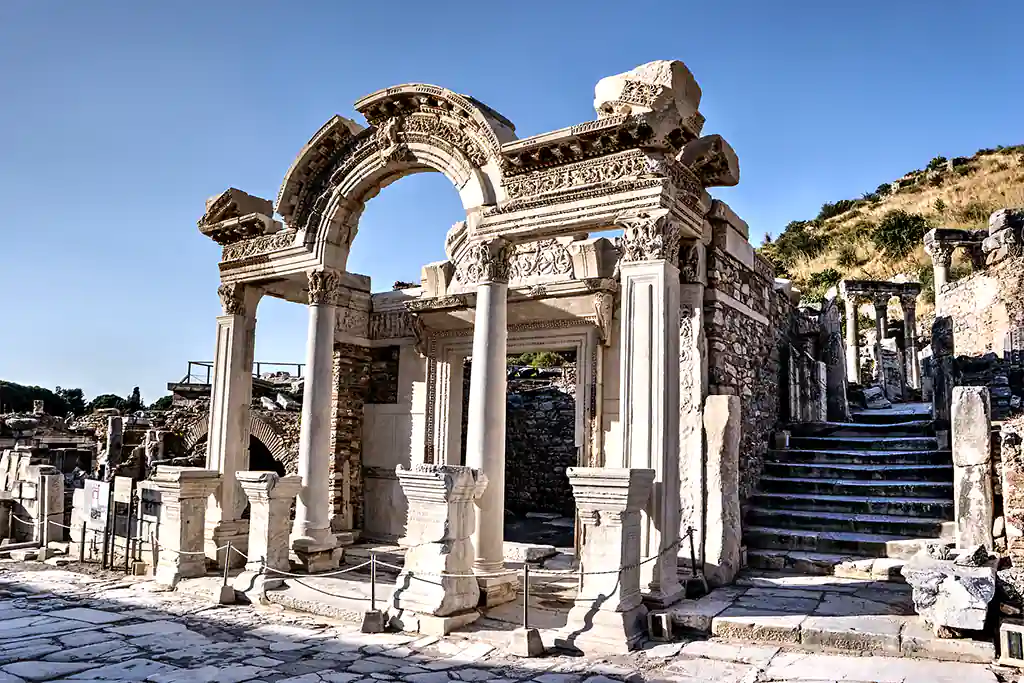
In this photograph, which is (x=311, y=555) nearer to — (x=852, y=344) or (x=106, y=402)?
(x=852, y=344)

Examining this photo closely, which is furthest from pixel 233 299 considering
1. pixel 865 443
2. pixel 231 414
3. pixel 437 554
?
pixel 865 443

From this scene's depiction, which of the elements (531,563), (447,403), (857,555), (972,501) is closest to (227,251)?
(447,403)

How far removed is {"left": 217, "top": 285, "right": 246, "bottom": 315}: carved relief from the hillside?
119ft

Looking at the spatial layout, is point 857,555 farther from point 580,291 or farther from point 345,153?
point 345,153

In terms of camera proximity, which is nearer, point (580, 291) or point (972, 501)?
point (972, 501)

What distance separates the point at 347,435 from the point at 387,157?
17.8 feet

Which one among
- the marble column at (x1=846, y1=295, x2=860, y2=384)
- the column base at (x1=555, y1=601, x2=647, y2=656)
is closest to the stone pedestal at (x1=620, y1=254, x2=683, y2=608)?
the column base at (x1=555, y1=601, x2=647, y2=656)

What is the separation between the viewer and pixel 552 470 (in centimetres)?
1570

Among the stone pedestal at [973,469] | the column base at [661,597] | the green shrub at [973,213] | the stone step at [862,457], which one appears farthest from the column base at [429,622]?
the green shrub at [973,213]

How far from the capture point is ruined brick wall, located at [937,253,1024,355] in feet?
55.6

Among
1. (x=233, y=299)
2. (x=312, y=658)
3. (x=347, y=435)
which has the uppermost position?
(x=233, y=299)

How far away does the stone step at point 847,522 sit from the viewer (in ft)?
29.1

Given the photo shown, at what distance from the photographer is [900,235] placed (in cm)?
4603

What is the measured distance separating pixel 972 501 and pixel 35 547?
13938 millimetres
